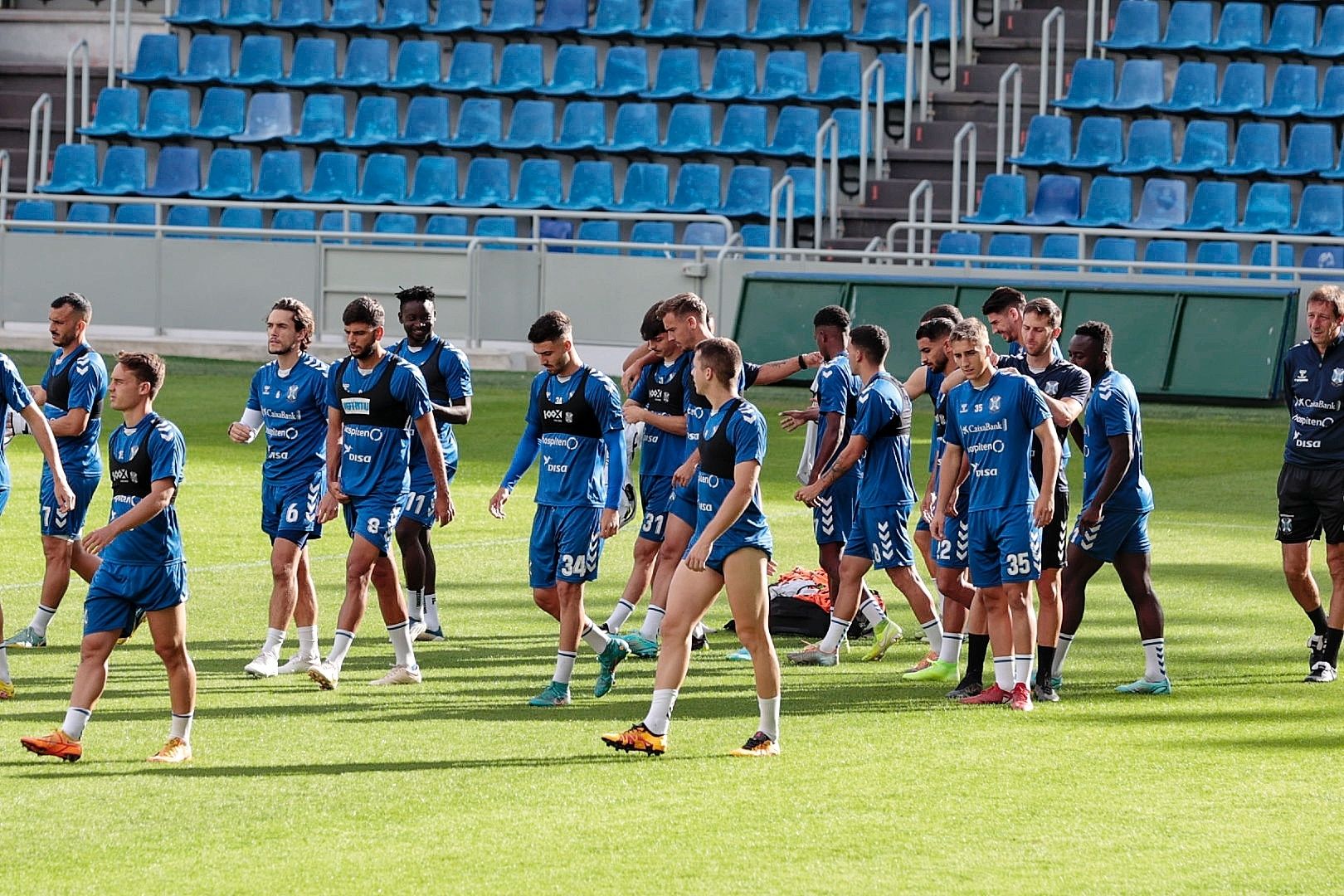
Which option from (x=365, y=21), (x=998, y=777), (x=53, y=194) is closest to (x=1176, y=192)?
(x=365, y=21)

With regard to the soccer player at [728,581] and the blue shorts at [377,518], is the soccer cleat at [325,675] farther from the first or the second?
the soccer player at [728,581]

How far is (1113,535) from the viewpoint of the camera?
10.3 metres

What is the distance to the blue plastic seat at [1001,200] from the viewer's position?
27406 mm

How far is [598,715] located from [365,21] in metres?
24.2

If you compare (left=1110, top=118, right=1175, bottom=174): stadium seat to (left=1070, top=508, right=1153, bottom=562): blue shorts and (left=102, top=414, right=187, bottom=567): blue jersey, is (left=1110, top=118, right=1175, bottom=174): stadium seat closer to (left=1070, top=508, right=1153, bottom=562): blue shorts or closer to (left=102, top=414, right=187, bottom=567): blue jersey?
(left=1070, top=508, right=1153, bottom=562): blue shorts

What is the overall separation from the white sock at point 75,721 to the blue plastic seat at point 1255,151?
→ 22.1 metres

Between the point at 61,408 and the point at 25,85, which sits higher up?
the point at 25,85

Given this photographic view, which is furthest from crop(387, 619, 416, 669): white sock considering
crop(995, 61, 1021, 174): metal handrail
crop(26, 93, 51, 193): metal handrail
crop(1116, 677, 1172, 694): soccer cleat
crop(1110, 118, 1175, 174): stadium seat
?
crop(26, 93, 51, 193): metal handrail

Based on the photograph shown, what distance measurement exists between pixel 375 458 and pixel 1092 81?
20.5 m

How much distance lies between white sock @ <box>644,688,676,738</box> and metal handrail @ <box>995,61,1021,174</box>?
20.4 m

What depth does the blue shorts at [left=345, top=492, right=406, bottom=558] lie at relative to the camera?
10.2m

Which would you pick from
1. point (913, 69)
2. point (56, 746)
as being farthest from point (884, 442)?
point (913, 69)

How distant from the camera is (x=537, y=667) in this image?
430 inches

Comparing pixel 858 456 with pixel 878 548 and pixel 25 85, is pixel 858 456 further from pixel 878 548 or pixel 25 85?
pixel 25 85
